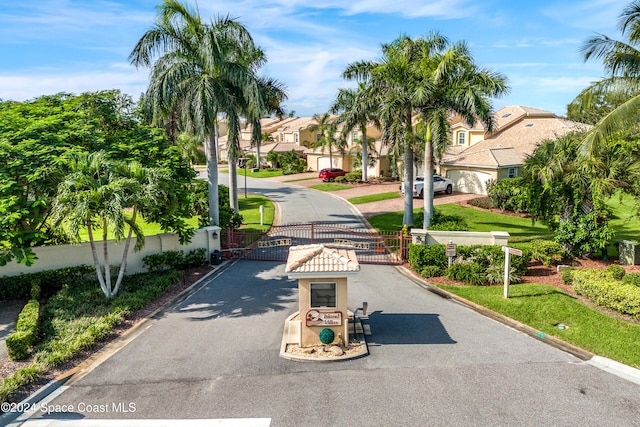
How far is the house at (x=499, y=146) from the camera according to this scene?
121 feet

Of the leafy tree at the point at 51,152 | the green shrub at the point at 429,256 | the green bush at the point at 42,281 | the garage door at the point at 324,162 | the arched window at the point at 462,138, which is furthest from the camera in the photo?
the garage door at the point at 324,162

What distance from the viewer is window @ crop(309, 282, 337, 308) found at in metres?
11.9

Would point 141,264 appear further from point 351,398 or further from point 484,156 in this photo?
point 484,156

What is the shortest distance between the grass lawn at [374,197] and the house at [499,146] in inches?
205

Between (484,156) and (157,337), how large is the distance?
31.8 metres

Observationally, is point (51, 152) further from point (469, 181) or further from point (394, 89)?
point (469, 181)

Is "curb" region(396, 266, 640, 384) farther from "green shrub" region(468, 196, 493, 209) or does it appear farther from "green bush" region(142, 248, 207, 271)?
"green shrub" region(468, 196, 493, 209)

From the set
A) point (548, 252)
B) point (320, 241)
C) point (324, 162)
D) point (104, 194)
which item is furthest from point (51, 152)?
point (324, 162)

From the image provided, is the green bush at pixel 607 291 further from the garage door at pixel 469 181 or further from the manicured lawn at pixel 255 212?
the garage door at pixel 469 181

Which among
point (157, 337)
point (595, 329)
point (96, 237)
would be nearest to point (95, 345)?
point (157, 337)

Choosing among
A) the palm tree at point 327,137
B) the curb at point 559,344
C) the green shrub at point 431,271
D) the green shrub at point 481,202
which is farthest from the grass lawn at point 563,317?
the palm tree at point 327,137

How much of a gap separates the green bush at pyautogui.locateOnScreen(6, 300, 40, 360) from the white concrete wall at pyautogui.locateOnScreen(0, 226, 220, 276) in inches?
134

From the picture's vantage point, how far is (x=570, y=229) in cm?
1956

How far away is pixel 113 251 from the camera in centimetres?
1784
